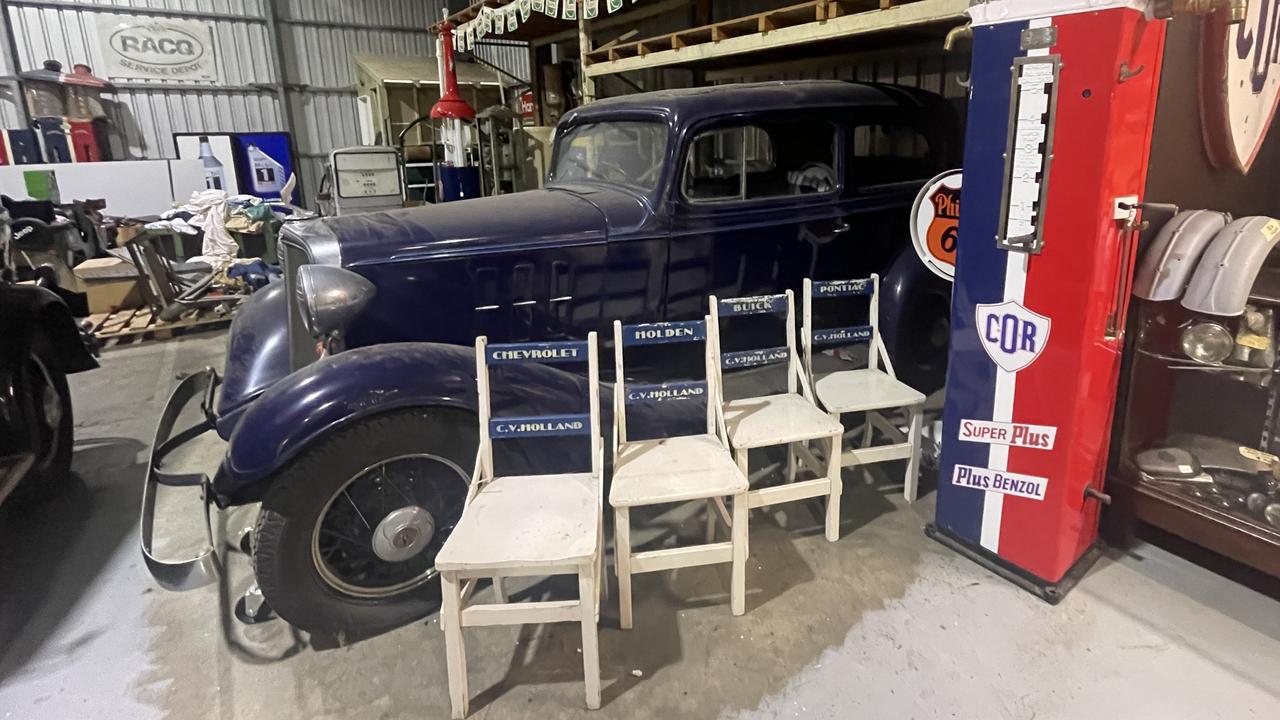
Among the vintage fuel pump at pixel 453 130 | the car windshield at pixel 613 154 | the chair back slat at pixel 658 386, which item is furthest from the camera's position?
the vintage fuel pump at pixel 453 130

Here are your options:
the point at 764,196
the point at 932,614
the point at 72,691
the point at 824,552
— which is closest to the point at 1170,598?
the point at 932,614

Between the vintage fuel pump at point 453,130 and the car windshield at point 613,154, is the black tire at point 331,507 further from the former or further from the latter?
the vintage fuel pump at point 453,130

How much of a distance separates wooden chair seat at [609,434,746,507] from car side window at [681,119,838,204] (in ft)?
3.71

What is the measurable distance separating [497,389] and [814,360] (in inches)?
67.6

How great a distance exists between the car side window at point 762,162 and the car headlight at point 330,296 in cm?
138

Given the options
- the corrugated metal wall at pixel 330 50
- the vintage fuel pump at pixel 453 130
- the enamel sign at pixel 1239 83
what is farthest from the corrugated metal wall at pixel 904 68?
the corrugated metal wall at pixel 330 50

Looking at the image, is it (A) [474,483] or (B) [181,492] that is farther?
(B) [181,492]

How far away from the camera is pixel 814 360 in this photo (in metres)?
3.58

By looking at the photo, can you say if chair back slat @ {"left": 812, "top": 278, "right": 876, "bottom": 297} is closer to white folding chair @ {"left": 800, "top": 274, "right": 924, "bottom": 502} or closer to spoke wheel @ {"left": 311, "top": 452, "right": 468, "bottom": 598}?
white folding chair @ {"left": 800, "top": 274, "right": 924, "bottom": 502}

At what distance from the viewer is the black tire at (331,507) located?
2.27 meters

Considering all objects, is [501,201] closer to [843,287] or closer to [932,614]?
[843,287]

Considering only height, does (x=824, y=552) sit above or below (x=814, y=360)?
below

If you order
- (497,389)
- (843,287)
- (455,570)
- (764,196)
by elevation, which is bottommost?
(455,570)

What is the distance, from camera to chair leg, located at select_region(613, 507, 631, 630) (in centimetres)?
231
